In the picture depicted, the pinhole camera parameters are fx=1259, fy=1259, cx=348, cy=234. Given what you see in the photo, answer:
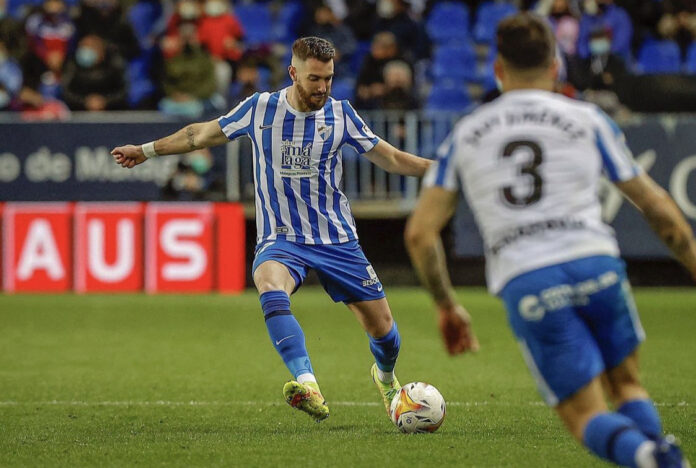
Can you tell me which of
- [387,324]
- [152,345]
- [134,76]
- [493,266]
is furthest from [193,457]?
[134,76]

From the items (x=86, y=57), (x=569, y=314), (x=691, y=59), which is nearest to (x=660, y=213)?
(x=569, y=314)

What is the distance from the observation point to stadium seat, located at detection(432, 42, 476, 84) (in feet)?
57.9

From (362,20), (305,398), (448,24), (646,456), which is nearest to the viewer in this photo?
(646,456)

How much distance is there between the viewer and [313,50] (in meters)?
6.96

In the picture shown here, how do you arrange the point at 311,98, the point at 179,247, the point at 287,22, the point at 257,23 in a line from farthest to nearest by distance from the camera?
the point at 257,23 → the point at 287,22 → the point at 179,247 → the point at 311,98

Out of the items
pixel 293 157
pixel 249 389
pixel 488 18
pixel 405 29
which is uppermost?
pixel 488 18

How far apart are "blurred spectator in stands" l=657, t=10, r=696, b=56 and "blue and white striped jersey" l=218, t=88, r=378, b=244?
36.2ft

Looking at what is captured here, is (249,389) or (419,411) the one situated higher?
(419,411)

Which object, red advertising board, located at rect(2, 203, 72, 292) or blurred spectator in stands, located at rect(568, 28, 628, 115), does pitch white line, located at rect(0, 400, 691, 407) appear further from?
blurred spectator in stands, located at rect(568, 28, 628, 115)

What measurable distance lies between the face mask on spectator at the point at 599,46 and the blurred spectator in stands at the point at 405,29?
2.50 m

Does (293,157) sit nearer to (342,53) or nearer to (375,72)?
(375,72)

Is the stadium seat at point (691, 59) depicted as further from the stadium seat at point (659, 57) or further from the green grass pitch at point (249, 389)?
the green grass pitch at point (249, 389)

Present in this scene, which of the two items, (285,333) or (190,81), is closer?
(285,333)

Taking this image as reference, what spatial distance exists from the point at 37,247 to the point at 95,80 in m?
2.63
